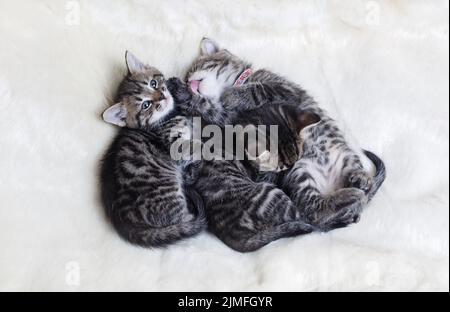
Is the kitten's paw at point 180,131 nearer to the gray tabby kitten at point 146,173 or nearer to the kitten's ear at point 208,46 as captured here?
the gray tabby kitten at point 146,173

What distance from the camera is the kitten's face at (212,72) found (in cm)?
164

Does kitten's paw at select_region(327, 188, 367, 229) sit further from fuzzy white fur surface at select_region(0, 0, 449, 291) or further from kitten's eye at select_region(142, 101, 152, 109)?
kitten's eye at select_region(142, 101, 152, 109)

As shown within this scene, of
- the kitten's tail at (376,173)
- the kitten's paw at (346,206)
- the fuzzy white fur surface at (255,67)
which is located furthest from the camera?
the kitten's tail at (376,173)

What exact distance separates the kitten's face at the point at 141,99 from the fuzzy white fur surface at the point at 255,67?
0.06 m

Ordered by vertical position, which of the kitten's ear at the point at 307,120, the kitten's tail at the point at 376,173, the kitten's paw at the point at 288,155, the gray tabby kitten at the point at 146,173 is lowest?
the gray tabby kitten at the point at 146,173

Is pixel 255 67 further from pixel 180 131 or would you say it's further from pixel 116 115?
pixel 116 115

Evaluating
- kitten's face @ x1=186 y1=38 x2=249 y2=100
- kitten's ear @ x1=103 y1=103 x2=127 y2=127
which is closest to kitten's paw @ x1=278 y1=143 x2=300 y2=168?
kitten's face @ x1=186 y1=38 x2=249 y2=100

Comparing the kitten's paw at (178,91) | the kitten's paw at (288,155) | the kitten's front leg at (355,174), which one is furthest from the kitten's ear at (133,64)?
the kitten's front leg at (355,174)

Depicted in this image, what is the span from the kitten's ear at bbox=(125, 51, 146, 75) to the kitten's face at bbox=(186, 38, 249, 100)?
17 cm

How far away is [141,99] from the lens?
152 centimetres

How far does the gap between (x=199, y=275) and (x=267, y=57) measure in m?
0.86

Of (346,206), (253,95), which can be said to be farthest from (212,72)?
(346,206)
